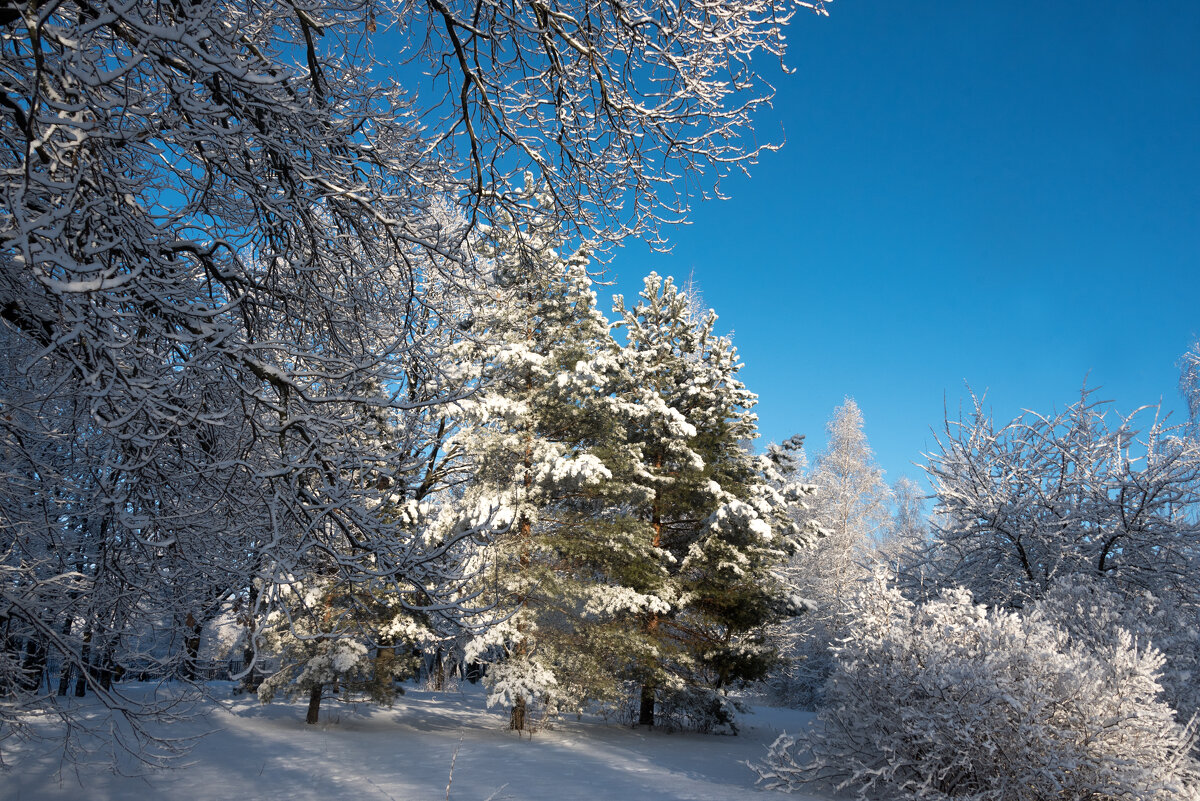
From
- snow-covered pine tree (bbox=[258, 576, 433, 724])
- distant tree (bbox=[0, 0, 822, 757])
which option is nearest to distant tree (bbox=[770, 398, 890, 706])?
snow-covered pine tree (bbox=[258, 576, 433, 724])

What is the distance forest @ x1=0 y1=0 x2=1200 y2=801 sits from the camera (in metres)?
2.49

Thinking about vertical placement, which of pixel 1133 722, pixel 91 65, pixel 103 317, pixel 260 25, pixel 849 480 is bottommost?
pixel 1133 722

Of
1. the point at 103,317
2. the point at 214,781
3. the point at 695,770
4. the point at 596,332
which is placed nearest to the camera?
the point at 103,317

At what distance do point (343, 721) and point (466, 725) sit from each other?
2.65 metres

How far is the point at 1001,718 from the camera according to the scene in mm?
6121

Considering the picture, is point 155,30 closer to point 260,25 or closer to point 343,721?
point 260,25

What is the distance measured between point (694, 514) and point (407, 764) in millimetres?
8351

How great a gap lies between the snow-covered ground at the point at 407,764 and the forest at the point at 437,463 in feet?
2.00

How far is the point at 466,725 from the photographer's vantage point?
568 inches

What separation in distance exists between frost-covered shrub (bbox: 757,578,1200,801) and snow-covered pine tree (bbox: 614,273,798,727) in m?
5.45

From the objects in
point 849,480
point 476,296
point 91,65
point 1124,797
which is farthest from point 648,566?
point 849,480

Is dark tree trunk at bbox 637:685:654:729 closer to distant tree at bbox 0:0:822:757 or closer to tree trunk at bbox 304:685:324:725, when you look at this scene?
tree trunk at bbox 304:685:324:725

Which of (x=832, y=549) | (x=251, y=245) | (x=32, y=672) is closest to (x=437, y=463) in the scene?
(x=32, y=672)

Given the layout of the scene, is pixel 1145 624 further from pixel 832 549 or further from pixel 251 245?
pixel 832 549
